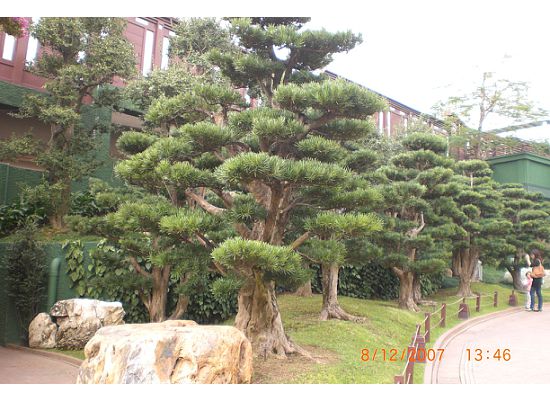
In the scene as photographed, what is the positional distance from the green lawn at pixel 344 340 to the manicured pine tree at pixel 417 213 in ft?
3.27

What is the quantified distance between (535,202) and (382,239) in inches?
335

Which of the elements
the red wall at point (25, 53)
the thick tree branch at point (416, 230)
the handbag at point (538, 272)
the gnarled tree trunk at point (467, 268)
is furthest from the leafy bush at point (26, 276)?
the gnarled tree trunk at point (467, 268)

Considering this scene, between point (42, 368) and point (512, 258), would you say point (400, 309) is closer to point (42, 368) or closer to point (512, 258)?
point (42, 368)

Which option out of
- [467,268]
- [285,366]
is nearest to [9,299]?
[285,366]

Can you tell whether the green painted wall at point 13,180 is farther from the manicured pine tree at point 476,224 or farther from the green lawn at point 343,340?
the manicured pine tree at point 476,224

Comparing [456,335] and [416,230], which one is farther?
[416,230]

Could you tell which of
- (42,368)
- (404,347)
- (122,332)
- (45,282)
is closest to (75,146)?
(45,282)

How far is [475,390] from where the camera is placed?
16.1ft

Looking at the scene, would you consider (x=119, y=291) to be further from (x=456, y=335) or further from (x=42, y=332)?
(x=456, y=335)

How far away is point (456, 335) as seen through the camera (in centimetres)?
871

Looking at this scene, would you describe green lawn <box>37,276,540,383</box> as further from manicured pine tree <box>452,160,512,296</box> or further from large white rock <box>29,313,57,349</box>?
manicured pine tree <box>452,160,512,296</box>

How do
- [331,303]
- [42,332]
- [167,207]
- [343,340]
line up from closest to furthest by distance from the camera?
[167,207], [343,340], [42,332], [331,303]

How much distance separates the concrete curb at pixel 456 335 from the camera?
18.9ft

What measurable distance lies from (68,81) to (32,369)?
19.4 ft
